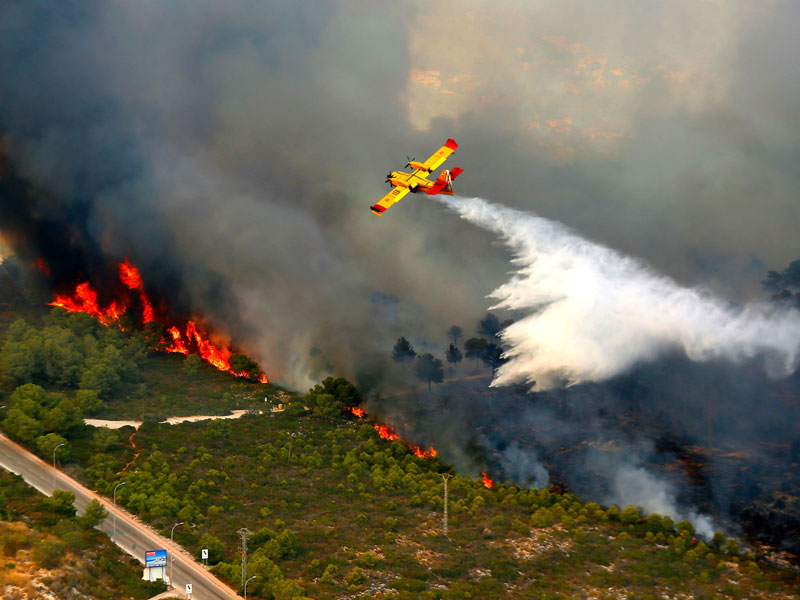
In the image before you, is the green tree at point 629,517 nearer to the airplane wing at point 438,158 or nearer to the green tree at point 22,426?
the airplane wing at point 438,158

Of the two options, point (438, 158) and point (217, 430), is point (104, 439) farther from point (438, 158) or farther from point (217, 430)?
point (438, 158)

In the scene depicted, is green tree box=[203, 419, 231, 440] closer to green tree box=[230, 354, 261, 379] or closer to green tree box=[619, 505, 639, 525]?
green tree box=[230, 354, 261, 379]

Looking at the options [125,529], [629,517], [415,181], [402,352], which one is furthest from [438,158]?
[125,529]

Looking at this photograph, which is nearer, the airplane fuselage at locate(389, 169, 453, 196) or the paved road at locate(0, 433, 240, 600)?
the paved road at locate(0, 433, 240, 600)

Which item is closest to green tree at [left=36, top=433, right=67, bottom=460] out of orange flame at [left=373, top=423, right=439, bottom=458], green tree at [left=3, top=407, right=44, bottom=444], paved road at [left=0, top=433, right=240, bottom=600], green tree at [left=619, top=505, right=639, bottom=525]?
paved road at [left=0, top=433, right=240, bottom=600]

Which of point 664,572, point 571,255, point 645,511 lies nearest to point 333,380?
point 571,255

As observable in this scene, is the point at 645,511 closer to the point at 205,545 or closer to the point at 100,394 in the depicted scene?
the point at 205,545
